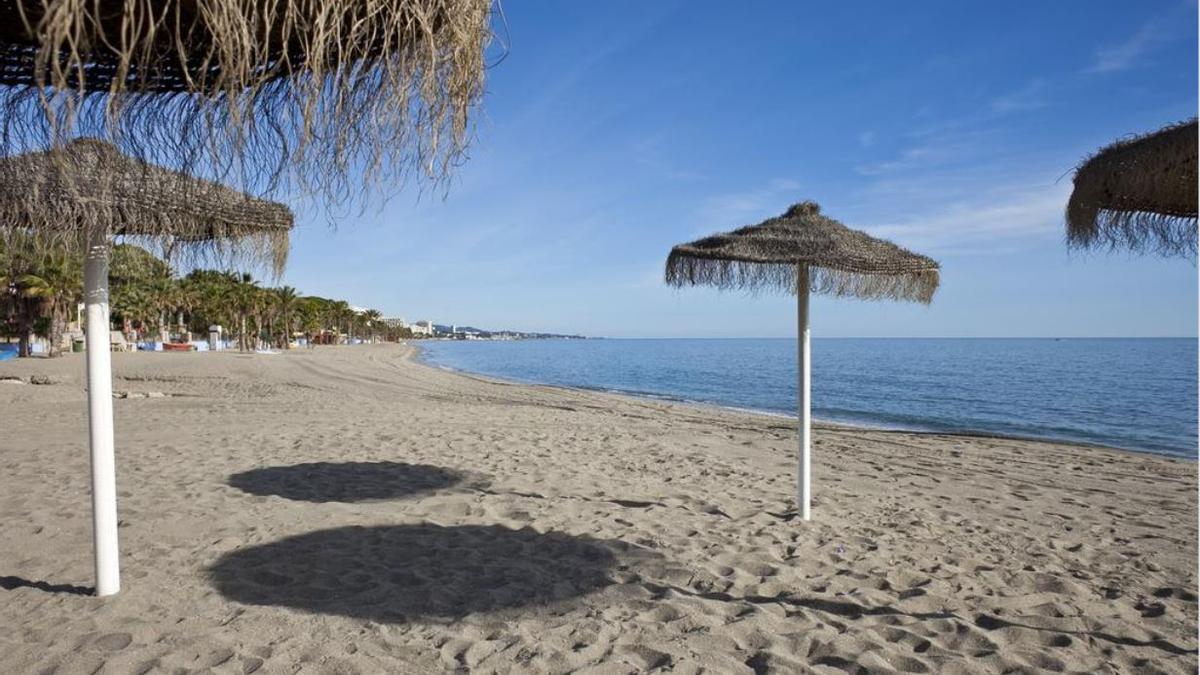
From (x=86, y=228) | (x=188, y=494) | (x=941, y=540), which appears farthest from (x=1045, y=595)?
(x=188, y=494)

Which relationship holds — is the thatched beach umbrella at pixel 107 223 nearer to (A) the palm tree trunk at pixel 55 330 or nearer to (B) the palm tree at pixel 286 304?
(A) the palm tree trunk at pixel 55 330

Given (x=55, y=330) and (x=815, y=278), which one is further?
(x=55, y=330)

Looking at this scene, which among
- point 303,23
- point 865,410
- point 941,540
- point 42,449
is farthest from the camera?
point 865,410

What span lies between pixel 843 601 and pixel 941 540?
61.7 inches

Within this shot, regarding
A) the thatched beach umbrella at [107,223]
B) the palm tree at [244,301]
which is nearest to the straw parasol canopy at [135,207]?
the thatched beach umbrella at [107,223]

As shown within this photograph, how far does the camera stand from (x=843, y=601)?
3.51 m

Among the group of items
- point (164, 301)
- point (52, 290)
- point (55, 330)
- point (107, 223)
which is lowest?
point (55, 330)

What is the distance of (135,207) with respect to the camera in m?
3.02

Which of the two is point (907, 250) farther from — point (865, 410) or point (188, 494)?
point (865, 410)

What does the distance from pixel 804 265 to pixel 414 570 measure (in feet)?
10.7

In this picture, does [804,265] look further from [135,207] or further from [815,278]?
[135,207]

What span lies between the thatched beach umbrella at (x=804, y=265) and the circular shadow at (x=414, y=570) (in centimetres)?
195

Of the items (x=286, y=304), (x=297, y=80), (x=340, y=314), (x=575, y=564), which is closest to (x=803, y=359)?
(x=575, y=564)

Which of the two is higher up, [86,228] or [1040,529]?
[86,228]
